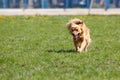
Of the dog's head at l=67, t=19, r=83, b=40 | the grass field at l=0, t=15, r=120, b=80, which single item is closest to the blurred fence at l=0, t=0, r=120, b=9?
the grass field at l=0, t=15, r=120, b=80

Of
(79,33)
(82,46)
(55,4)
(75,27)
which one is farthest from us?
(55,4)

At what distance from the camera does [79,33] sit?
39.1 feet

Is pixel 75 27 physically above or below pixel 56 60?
Result: above

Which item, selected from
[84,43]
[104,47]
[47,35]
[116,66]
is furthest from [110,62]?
[47,35]

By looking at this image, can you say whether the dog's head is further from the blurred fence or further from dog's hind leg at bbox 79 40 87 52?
the blurred fence

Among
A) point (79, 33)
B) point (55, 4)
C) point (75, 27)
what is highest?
point (75, 27)

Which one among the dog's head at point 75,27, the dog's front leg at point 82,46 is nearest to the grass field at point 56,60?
the dog's front leg at point 82,46

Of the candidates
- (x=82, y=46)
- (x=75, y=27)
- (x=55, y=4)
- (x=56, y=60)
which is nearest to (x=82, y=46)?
(x=82, y=46)

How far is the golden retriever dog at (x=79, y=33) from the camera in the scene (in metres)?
11.8

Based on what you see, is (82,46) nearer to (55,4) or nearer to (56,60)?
(56,60)

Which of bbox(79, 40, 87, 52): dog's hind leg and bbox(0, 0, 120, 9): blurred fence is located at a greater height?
bbox(79, 40, 87, 52): dog's hind leg

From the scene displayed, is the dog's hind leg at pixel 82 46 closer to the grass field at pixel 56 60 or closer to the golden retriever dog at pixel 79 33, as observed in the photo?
the golden retriever dog at pixel 79 33

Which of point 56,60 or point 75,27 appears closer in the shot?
point 56,60

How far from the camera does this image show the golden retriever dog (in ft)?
38.6
